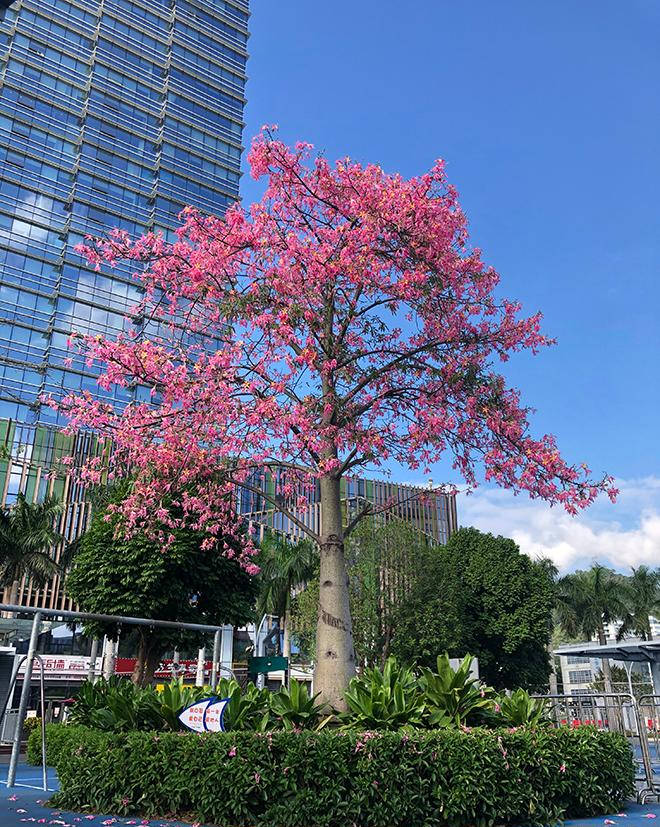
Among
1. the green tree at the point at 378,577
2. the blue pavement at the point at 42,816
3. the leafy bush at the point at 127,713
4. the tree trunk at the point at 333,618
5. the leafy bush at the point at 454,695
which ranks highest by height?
the green tree at the point at 378,577

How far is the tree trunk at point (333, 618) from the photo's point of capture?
9.96 metres

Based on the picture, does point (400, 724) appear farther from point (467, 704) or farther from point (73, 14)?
point (73, 14)

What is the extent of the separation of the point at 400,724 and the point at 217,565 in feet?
43.2

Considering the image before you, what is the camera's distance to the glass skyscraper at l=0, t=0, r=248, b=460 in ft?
229

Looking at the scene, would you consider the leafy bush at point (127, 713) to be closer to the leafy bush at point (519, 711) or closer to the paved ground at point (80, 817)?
the paved ground at point (80, 817)

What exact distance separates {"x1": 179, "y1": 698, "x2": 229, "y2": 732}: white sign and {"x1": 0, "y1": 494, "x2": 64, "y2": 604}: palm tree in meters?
20.1

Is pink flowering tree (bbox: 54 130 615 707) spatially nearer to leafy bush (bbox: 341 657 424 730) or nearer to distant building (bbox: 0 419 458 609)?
leafy bush (bbox: 341 657 424 730)

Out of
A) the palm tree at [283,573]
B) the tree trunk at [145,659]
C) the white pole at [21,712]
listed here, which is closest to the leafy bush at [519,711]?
the white pole at [21,712]

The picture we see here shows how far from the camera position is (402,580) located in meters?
34.8

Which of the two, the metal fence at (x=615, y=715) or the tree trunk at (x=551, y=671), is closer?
the metal fence at (x=615, y=715)

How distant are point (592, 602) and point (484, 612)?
23.8 meters

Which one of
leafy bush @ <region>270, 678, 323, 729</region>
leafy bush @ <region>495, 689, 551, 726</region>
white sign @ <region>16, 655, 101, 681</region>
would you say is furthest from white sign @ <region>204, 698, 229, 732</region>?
white sign @ <region>16, 655, 101, 681</region>

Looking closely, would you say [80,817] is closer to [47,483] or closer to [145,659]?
[145,659]

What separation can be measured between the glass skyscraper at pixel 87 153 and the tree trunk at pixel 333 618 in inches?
2267
